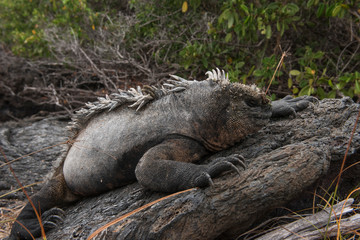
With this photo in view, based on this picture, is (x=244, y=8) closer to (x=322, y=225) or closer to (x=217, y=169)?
(x=217, y=169)

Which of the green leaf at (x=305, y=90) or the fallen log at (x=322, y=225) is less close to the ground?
the fallen log at (x=322, y=225)

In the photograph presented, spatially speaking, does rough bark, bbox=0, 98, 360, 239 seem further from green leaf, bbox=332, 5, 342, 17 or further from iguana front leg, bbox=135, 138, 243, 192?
green leaf, bbox=332, 5, 342, 17

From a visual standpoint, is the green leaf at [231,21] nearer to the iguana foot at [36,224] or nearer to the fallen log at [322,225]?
the fallen log at [322,225]

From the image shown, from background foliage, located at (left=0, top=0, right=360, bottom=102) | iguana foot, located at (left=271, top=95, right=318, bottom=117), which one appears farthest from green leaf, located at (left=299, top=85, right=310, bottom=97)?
iguana foot, located at (left=271, top=95, right=318, bottom=117)

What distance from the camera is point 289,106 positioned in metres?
3.31

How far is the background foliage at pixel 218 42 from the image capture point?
16.1 feet

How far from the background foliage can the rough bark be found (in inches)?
75.4

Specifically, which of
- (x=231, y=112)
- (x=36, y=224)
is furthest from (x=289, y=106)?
(x=36, y=224)

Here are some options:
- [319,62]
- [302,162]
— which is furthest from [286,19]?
[302,162]

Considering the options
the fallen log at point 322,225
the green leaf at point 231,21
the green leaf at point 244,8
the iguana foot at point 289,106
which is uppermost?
the green leaf at point 244,8

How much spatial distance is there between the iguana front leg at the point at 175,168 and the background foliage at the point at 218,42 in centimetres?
230

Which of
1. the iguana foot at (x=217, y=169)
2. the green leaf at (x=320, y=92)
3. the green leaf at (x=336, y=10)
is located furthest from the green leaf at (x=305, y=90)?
the iguana foot at (x=217, y=169)

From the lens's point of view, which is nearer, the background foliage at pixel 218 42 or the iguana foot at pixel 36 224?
the iguana foot at pixel 36 224

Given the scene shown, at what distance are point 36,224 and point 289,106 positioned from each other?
254cm
